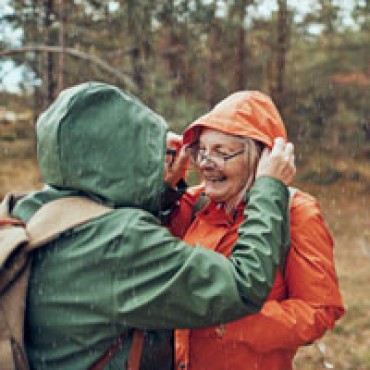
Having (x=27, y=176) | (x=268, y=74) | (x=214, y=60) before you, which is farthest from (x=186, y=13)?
(x=27, y=176)

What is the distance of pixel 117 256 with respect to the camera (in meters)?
1.90

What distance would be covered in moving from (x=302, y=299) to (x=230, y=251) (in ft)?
1.17

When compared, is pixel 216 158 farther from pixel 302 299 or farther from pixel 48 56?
pixel 48 56

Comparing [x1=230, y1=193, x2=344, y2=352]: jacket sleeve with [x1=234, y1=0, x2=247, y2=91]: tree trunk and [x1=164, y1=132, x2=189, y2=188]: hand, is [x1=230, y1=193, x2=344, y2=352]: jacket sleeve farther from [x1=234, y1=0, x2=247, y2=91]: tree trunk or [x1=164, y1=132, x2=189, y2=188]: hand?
[x1=234, y1=0, x2=247, y2=91]: tree trunk

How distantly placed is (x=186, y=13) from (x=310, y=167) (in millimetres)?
5953

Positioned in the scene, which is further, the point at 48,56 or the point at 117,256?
the point at 48,56

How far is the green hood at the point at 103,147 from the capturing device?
6.48 feet

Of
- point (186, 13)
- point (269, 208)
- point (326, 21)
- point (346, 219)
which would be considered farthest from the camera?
point (326, 21)

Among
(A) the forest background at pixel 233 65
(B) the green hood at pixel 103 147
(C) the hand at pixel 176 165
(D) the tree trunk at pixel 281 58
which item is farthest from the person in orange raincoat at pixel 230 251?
(D) the tree trunk at pixel 281 58

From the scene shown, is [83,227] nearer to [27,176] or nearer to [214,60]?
[214,60]

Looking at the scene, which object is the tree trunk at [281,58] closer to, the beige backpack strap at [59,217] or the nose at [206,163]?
the nose at [206,163]

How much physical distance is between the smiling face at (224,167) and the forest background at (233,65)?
958cm

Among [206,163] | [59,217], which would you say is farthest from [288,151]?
[59,217]

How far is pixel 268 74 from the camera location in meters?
17.4
